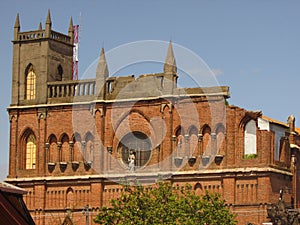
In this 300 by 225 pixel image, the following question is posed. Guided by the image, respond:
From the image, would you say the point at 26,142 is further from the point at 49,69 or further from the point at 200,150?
the point at 200,150

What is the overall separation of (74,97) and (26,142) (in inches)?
212

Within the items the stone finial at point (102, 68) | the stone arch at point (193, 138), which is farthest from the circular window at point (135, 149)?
the stone finial at point (102, 68)

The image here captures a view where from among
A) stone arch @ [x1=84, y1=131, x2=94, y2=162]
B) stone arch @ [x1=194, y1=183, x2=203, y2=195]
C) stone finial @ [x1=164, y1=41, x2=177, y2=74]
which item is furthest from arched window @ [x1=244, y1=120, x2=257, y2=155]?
stone arch @ [x1=84, y1=131, x2=94, y2=162]

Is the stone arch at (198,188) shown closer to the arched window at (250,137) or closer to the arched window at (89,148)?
the arched window at (250,137)

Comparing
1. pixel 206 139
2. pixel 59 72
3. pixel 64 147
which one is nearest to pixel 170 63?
pixel 206 139

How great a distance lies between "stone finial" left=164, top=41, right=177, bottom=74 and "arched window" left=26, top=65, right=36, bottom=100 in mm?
11605

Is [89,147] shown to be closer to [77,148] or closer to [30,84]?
[77,148]

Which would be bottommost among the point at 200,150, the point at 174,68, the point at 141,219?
the point at 141,219

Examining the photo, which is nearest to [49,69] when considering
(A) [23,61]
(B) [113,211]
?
(A) [23,61]

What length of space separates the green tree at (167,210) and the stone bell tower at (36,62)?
1578 centimetres

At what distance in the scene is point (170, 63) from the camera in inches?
2849

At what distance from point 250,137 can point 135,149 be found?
9.18 m

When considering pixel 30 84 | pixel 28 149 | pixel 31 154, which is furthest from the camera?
pixel 30 84

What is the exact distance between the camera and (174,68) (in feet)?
238
